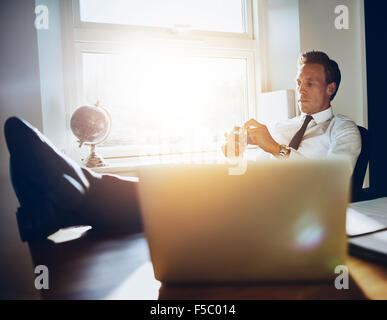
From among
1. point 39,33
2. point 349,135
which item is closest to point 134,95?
point 39,33

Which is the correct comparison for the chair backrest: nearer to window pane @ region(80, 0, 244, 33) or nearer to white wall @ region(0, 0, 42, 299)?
white wall @ region(0, 0, 42, 299)

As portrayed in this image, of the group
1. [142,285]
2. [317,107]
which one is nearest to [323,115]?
[317,107]

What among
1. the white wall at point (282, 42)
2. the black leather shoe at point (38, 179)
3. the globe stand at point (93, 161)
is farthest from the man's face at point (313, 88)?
the black leather shoe at point (38, 179)

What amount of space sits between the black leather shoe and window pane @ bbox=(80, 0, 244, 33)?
1.92 m

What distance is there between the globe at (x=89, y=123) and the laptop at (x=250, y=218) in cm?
158

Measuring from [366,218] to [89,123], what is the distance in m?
1.63

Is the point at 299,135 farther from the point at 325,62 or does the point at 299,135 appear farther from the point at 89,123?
the point at 89,123

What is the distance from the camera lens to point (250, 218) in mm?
471

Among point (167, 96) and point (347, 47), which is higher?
point (347, 47)

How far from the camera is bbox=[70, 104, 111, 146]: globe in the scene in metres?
1.94

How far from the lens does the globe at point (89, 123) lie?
1.94 m

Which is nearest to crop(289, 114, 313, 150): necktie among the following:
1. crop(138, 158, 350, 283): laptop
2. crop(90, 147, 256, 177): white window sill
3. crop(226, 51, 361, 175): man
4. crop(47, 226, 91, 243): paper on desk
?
crop(226, 51, 361, 175): man

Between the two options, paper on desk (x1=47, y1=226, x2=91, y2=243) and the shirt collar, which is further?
the shirt collar
